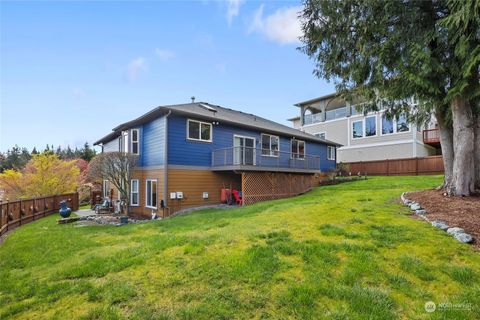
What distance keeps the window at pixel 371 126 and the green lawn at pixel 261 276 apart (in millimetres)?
20165

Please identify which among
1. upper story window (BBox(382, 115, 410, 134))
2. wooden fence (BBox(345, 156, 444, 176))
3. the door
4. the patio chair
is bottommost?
the patio chair

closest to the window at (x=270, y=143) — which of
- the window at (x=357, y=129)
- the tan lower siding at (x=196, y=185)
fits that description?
the tan lower siding at (x=196, y=185)

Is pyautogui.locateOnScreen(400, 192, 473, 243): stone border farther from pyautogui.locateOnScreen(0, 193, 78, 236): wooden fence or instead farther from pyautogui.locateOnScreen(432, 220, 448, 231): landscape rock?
pyautogui.locateOnScreen(0, 193, 78, 236): wooden fence

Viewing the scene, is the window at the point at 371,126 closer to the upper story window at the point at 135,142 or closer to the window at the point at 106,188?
the upper story window at the point at 135,142

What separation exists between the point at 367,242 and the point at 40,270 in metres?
6.35

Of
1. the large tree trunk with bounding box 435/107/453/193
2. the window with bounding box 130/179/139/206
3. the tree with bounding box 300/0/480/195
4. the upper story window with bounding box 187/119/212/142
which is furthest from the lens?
the window with bounding box 130/179/139/206

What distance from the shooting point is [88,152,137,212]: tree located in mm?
11703

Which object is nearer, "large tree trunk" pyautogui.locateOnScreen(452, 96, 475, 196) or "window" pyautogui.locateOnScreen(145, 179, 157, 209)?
"large tree trunk" pyautogui.locateOnScreen(452, 96, 475, 196)

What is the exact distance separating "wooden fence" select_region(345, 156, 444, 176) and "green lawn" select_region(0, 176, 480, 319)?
1753 centimetres

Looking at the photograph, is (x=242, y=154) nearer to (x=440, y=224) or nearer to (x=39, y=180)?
(x=440, y=224)

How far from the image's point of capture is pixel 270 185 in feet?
47.7

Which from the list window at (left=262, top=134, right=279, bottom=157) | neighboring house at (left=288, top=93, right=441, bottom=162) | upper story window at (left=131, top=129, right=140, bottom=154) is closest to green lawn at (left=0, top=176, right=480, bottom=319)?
upper story window at (left=131, top=129, right=140, bottom=154)

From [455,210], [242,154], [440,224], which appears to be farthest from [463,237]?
[242,154]

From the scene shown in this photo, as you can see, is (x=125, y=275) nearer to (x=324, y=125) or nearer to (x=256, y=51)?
(x=256, y=51)
